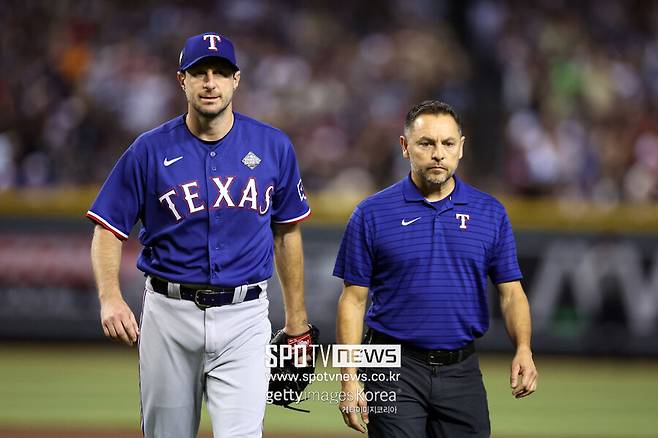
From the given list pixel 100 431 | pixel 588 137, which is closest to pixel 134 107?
pixel 588 137

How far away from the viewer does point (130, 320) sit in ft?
15.2

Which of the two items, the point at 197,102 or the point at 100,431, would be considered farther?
the point at 100,431

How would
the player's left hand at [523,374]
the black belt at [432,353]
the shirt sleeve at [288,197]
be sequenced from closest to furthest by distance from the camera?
the player's left hand at [523,374]
the black belt at [432,353]
the shirt sleeve at [288,197]

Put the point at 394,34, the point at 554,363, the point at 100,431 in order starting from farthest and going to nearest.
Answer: the point at 394,34 → the point at 554,363 → the point at 100,431

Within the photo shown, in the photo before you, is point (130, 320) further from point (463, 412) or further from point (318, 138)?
point (318, 138)

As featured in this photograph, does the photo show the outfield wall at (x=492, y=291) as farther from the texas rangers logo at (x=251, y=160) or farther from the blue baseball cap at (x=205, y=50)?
the blue baseball cap at (x=205, y=50)

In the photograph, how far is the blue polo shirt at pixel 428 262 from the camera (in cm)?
486

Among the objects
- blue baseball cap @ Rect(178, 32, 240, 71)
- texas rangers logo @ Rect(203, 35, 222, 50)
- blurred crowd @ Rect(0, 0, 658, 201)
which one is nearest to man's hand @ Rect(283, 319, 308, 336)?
blue baseball cap @ Rect(178, 32, 240, 71)

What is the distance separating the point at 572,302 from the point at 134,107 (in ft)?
21.0

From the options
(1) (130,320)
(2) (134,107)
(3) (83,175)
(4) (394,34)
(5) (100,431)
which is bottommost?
(5) (100,431)

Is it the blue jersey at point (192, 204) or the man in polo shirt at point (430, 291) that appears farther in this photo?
the blue jersey at point (192, 204)

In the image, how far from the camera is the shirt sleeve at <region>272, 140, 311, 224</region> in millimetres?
5160

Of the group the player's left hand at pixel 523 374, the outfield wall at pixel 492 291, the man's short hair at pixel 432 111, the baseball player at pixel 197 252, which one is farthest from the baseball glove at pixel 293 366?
the outfield wall at pixel 492 291

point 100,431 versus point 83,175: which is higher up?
point 83,175
